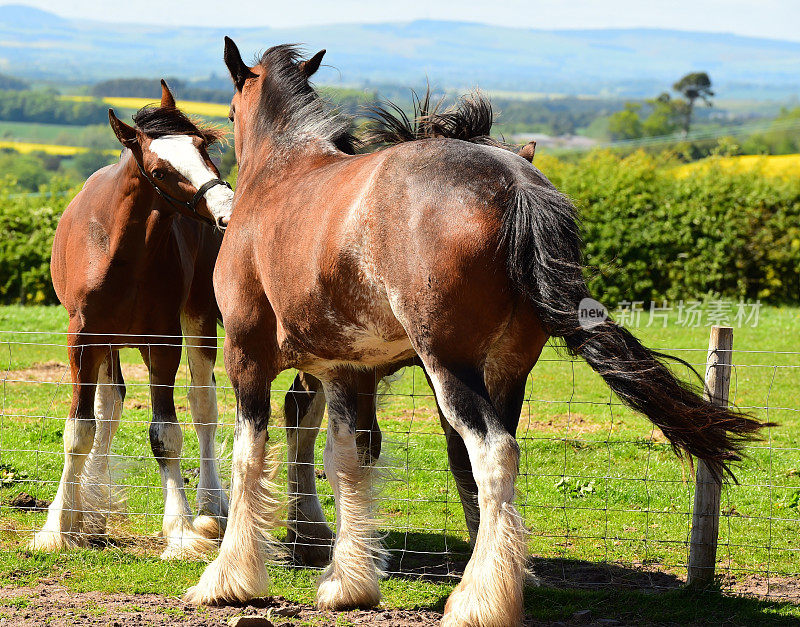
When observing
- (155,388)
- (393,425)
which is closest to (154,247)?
(155,388)

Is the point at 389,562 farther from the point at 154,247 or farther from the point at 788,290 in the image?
the point at 788,290

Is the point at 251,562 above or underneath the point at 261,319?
underneath

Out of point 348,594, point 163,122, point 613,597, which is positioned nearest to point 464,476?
point 348,594

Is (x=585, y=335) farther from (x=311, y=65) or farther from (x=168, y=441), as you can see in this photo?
(x=168, y=441)

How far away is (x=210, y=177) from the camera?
16.4 feet

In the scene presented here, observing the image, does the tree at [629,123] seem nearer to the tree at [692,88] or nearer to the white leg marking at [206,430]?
the tree at [692,88]

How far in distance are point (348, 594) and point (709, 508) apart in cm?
195

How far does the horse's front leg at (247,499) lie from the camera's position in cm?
423

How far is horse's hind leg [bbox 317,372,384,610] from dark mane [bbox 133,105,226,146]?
1.97 m

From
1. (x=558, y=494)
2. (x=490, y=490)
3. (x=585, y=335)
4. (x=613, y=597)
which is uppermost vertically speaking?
(x=585, y=335)

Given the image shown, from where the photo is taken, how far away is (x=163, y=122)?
5203 millimetres

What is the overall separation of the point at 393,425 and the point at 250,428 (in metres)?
3.71

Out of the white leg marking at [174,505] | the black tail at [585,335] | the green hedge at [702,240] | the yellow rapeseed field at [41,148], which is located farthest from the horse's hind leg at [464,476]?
the yellow rapeseed field at [41,148]

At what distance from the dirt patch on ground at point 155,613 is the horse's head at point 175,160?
2066mm
